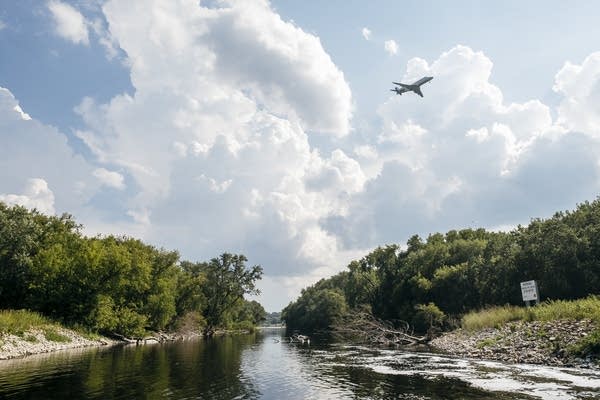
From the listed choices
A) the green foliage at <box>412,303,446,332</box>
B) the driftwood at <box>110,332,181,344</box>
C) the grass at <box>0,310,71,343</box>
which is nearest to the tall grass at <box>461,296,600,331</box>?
the green foliage at <box>412,303,446,332</box>

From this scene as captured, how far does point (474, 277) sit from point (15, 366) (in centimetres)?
7343

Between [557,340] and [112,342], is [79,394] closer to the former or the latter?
[557,340]

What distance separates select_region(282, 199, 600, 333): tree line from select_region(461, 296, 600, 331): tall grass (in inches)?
444

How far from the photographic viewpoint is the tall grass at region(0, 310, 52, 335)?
158ft

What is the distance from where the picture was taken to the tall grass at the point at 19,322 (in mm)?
48281

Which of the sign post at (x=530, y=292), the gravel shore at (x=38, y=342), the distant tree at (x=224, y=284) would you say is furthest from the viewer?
the distant tree at (x=224, y=284)

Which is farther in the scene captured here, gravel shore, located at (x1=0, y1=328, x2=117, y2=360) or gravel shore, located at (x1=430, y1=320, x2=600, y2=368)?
gravel shore, located at (x1=0, y1=328, x2=117, y2=360)

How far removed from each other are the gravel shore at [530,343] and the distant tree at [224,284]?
8240cm

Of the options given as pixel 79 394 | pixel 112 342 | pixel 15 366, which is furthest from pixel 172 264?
pixel 79 394

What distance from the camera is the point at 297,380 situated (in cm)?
3064

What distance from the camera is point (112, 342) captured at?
2768 inches

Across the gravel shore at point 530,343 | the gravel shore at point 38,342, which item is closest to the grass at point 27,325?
the gravel shore at point 38,342

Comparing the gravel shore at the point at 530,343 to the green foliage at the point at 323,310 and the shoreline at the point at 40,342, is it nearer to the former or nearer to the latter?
the shoreline at the point at 40,342

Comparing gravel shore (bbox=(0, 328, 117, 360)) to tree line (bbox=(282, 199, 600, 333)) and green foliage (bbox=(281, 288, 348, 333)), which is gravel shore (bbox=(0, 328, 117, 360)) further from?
green foliage (bbox=(281, 288, 348, 333))
